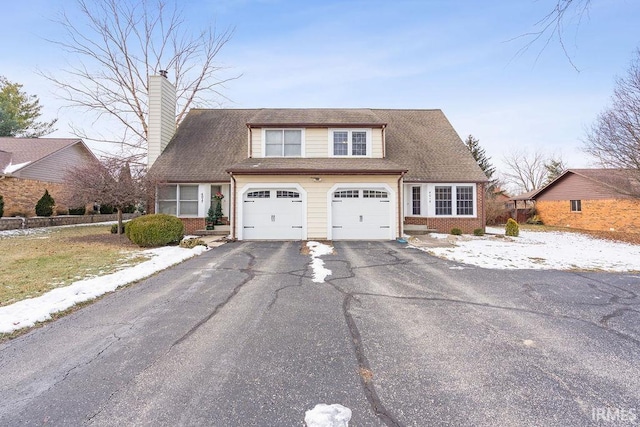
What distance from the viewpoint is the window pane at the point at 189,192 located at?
14.7 meters

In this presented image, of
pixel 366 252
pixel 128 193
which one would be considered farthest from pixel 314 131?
pixel 128 193

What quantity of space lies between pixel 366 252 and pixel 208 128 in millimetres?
13355

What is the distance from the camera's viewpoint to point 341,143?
13.9 metres

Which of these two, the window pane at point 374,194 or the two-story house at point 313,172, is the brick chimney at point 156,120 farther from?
the window pane at point 374,194

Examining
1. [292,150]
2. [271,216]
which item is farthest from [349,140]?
[271,216]

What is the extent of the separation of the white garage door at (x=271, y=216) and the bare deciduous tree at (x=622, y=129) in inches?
705

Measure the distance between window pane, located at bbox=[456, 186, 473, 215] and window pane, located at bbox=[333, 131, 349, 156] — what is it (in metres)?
6.38

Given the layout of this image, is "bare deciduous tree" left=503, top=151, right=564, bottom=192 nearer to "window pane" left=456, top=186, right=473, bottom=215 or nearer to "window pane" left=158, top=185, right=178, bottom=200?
"window pane" left=456, top=186, right=473, bottom=215

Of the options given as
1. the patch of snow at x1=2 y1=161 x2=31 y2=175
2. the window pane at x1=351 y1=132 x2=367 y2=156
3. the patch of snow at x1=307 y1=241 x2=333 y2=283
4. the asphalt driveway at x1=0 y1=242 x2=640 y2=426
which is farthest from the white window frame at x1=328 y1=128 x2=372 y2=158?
the patch of snow at x1=2 y1=161 x2=31 y2=175

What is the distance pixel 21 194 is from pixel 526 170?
57.3m

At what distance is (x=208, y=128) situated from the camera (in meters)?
17.5

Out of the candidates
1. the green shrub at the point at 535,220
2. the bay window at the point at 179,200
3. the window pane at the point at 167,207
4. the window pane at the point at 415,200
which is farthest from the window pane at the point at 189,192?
the green shrub at the point at 535,220

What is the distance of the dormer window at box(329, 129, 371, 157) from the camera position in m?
13.8

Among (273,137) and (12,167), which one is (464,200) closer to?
(273,137)
